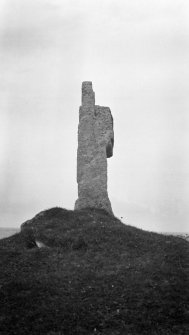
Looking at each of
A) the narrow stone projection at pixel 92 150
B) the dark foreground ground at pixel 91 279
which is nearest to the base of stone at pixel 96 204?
the narrow stone projection at pixel 92 150

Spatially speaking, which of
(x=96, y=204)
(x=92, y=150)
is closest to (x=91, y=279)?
(x=96, y=204)

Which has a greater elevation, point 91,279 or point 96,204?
point 96,204

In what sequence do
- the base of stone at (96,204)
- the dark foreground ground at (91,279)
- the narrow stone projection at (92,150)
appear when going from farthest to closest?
the narrow stone projection at (92,150) → the base of stone at (96,204) → the dark foreground ground at (91,279)

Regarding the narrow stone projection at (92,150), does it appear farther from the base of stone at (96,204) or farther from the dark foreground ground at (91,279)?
the dark foreground ground at (91,279)

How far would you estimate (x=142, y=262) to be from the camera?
86.9ft

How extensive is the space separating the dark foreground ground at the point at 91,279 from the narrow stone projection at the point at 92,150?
2992mm

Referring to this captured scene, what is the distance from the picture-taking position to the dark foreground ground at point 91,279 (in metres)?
20.1

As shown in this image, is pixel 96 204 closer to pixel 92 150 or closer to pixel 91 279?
pixel 92 150

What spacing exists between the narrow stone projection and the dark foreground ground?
2.99 metres

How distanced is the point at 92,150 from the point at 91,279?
50.5 ft

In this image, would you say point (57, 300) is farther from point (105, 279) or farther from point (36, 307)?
point (105, 279)

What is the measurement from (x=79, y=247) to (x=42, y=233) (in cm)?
328

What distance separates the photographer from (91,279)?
80.0 feet

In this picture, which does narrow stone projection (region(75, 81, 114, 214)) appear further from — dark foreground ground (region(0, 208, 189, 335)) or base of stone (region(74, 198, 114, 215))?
dark foreground ground (region(0, 208, 189, 335))
